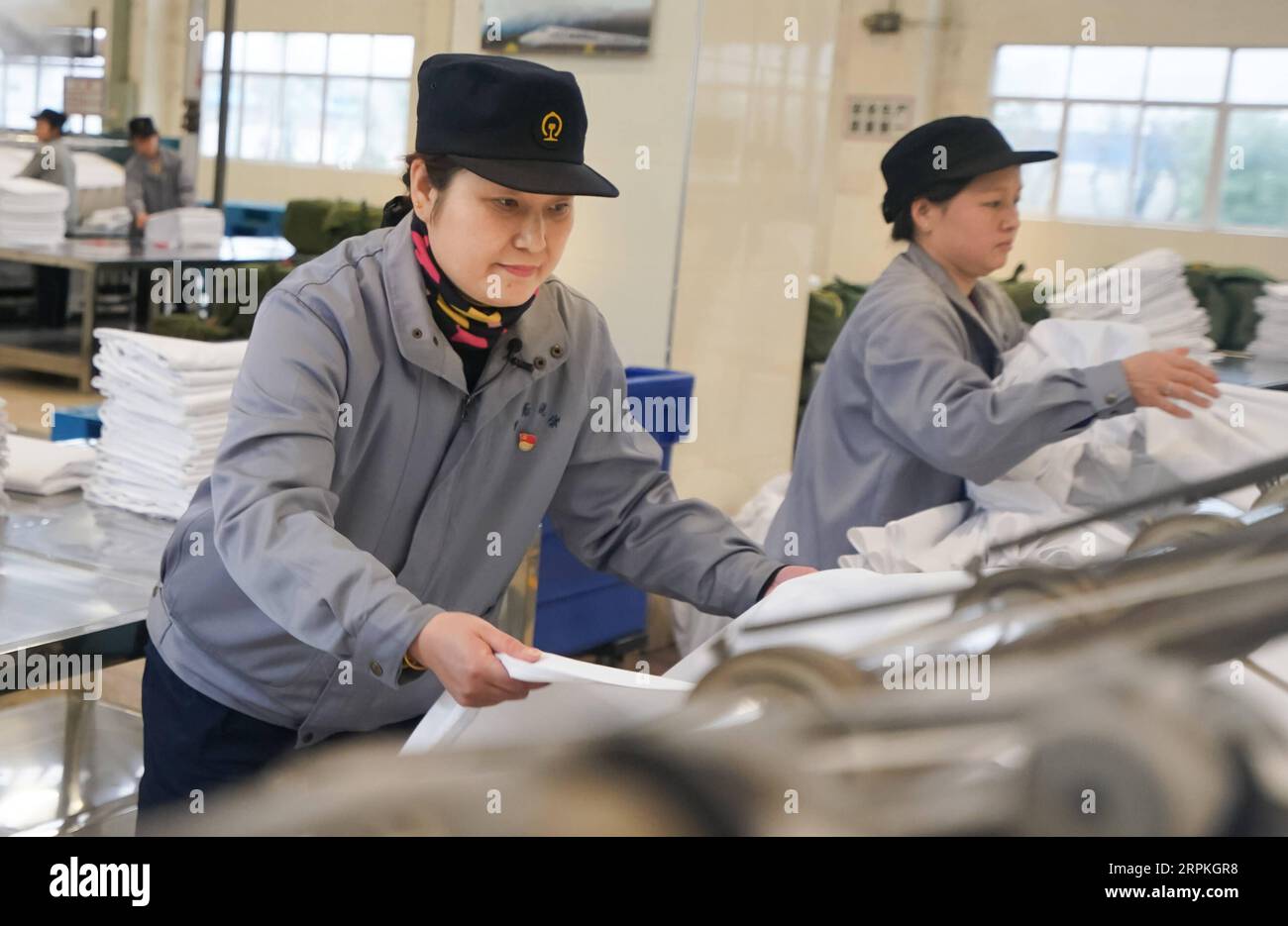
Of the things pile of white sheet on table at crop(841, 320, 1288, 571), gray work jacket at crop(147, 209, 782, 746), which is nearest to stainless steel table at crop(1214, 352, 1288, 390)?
pile of white sheet on table at crop(841, 320, 1288, 571)

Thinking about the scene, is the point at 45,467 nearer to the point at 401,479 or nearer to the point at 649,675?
the point at 401,479

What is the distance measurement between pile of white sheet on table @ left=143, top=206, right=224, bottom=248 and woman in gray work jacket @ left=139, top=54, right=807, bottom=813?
16.4ft

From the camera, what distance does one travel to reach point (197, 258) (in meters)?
6.14

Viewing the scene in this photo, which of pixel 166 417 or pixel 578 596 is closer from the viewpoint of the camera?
pixel 166 417

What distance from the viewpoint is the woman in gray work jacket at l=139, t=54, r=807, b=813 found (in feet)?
3.90

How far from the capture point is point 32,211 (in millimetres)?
5586

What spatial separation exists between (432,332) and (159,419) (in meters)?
1.23

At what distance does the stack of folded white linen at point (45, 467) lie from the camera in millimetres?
2410

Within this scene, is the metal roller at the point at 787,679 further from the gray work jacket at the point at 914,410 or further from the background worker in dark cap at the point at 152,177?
the background worker in dark cap at the point at 152,177

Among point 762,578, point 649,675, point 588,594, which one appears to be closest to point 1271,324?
point 588,594

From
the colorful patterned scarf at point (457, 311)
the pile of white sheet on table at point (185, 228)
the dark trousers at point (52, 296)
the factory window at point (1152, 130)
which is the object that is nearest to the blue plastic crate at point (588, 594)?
the colorful patterned scarf at point (457, 311)

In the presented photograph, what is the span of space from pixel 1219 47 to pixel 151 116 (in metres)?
8.34
